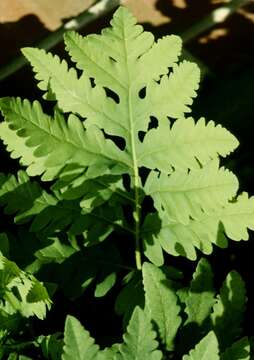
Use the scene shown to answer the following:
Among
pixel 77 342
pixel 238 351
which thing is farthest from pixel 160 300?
pixel 77 342

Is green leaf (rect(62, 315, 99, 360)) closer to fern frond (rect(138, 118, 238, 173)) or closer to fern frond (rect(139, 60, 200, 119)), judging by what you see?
fern frond (rect(138, 118, 238, 173))

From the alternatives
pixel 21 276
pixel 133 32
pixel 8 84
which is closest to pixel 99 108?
pixel 133 32

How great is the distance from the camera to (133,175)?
2.04m

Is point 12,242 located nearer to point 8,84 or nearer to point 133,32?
point 133,32

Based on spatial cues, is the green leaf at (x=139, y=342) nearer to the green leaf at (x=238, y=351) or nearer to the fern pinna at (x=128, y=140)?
the green leaf at (x=238, y=351)

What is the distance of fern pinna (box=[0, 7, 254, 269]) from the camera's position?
1867 mm

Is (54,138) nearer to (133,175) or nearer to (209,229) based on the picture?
(133,175)

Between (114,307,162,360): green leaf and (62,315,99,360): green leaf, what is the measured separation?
0.27ft

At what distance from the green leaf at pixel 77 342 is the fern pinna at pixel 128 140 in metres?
0.54

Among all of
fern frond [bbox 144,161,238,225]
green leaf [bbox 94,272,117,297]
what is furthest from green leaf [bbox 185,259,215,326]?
green leaf [bbox 94,272,117,297]

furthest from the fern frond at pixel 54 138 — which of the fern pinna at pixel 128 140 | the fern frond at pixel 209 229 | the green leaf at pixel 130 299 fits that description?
the green leaf at pixel 130 299

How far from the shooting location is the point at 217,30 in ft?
13.3

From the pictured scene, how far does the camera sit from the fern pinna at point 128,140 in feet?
6.13

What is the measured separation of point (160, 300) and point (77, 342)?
0.40 metres
